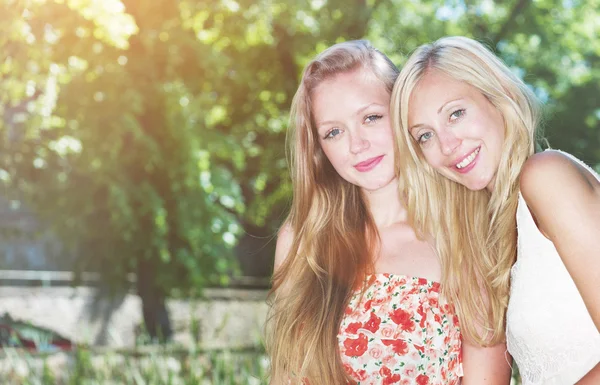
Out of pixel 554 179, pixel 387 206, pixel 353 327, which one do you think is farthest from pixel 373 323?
pixel 554 179

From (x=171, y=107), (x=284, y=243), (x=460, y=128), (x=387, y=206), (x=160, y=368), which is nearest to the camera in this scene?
(x=460, y=128)

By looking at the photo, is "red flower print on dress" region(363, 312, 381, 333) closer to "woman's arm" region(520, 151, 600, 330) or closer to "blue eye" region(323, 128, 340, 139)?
"blue eye" region(323, 128, 340, 139)

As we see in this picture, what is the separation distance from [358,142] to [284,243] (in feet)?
2.18

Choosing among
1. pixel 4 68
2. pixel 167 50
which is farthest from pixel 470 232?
pixel 167 50

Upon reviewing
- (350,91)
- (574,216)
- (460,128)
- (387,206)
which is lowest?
(387,206)

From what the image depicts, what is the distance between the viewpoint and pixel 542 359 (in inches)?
101

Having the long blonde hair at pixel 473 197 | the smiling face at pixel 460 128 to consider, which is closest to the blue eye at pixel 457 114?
the smiling face at pixel 460 128

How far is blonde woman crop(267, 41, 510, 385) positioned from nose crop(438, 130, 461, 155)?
341mm

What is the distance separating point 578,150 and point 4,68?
7938mm

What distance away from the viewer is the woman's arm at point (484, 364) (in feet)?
9.51

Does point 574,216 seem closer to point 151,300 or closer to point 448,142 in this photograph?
point 448,142

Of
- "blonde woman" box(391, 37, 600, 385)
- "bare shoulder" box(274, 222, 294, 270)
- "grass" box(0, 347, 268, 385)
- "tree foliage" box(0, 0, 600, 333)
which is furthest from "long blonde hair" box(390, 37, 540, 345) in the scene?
"tree foliage" box(0, 0, 600, 333)

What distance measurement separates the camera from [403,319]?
117 inches

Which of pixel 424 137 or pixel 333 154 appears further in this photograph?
pixel 333 154
